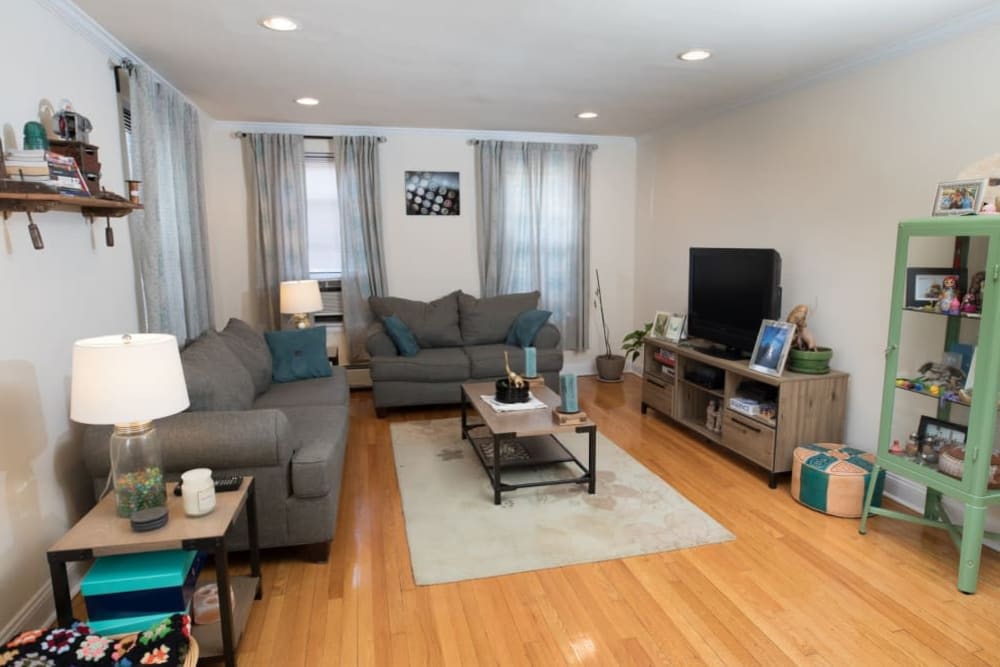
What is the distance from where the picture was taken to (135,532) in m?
1.84

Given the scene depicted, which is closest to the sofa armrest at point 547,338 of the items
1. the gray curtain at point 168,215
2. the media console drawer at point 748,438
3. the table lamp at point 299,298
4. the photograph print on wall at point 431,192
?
the photograph print on wall at point 431,192

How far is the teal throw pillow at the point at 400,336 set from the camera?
16.2 ft

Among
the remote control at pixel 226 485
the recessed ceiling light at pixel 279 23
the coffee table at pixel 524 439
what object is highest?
the recessed ceiling light at pixel 279 23

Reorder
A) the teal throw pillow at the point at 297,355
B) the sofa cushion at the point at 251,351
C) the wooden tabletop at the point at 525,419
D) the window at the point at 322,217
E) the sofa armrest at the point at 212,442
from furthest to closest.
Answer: the window at the point at 322,217, the teal throw pillow at the point at 297,355, the sofa cushion at the point at 251,351, the wooden tabletop at the point at 525,419, the sofa armrest at the point at 212,442

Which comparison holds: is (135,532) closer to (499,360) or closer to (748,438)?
(748,438)

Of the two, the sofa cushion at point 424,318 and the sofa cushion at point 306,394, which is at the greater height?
the sofa cushion at point 424,318

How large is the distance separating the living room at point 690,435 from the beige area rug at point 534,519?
0.12 m

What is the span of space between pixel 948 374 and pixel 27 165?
3.80 m

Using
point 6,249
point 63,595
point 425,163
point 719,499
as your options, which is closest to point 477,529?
point 719,499

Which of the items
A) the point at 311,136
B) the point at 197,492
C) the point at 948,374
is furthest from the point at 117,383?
the point at 311,136

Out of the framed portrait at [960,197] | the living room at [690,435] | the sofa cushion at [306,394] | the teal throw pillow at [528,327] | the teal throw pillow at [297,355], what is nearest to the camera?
the living room at [690,435]

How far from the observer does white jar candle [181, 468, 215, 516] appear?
1.91m

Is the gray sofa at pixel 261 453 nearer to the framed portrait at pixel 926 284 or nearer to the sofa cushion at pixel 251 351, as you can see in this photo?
the sofa cushion at pixel 251 351

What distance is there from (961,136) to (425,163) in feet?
13.2
